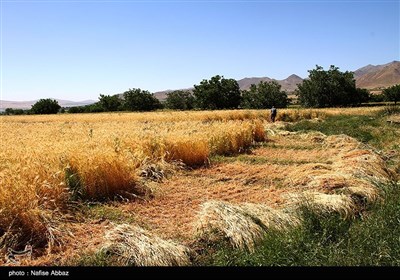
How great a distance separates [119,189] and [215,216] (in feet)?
9.11

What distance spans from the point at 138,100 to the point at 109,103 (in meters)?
8.01

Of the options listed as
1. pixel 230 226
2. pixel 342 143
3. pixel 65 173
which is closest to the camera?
pixel 230 226

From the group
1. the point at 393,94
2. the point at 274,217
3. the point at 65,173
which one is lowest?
the point at 393,94

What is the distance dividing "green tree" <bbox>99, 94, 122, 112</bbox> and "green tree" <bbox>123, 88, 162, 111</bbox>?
2945 millimetres

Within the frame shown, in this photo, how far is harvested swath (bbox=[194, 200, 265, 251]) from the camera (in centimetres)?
479

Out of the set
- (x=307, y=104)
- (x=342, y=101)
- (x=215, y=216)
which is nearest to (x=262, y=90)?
(x=307, y=104)

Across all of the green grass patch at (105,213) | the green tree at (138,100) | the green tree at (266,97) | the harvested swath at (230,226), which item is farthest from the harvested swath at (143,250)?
the green tree at (138,100)

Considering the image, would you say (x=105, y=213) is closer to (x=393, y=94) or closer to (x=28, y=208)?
(x=28, y=208)

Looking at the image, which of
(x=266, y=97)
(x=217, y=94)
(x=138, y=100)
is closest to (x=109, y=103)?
(x=138, y=100)

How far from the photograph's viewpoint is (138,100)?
81938 millimetres

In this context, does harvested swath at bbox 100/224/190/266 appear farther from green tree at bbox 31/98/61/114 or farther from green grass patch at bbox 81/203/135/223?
green tree at bbox 31/98/61/114

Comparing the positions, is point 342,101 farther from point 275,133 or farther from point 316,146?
point 316,146

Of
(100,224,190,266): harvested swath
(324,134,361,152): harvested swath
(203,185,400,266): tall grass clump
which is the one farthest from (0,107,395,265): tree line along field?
(324,134,361,152): harvested swath

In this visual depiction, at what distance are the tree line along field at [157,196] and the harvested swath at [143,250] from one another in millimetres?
13
